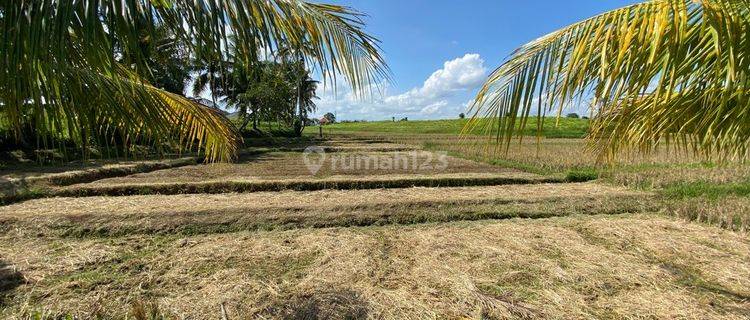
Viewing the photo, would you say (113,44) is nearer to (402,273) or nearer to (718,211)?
(402,273)

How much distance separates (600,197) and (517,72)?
20.4 feet

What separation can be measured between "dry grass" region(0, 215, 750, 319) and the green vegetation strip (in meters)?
3.05

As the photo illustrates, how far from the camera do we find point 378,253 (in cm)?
415

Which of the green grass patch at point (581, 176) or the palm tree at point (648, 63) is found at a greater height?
the palm tree at point (648, 63)

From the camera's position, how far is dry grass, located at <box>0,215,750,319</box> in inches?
114

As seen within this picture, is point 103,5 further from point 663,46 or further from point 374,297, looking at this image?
point 374,297

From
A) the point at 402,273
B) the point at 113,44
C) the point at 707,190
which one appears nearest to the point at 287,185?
the point at 402,273

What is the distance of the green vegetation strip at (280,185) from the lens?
7449 millimetres

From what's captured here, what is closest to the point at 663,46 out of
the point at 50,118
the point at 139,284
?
the point at 50,118

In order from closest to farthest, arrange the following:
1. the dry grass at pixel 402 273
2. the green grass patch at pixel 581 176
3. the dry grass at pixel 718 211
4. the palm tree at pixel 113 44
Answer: the palm tree at pixel 113 44 < the dry grass at pixel 402 273 < the dry grass at pixel 718 211 < the green grass patch at pixel 581 176

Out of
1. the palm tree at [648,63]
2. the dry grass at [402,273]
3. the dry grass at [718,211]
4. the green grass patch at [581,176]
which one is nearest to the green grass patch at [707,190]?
the dry grass at [718,211]

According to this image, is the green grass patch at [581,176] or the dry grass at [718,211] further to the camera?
the green grass patch at [581,176]

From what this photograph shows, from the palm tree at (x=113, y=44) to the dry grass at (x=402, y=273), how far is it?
1593 millimetres

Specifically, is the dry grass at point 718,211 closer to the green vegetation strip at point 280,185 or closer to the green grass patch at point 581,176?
the green grass patch at point 581,176
